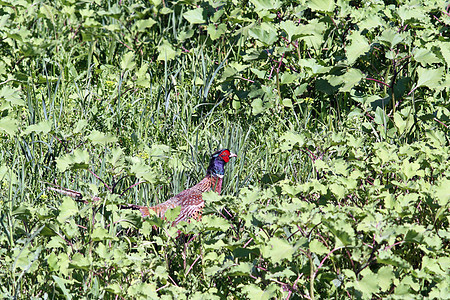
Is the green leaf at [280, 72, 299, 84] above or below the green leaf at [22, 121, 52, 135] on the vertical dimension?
below

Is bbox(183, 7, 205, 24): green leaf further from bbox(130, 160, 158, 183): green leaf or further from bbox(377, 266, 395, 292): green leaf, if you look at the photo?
bbox(377, 266, 395, 292): green leaf

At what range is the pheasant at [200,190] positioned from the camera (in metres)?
4.27

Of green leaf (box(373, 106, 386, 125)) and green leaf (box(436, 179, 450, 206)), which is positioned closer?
green leaf (box(436, 179, 450, 206))

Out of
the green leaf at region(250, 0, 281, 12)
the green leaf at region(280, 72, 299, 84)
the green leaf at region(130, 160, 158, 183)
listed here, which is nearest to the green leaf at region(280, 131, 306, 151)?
the green leaf at region(130, 160, 158, 183)

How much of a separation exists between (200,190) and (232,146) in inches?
18.3

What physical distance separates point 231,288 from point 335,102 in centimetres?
266

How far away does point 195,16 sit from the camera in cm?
562

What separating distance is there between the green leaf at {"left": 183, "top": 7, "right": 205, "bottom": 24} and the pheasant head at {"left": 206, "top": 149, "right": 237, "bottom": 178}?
5.83ft

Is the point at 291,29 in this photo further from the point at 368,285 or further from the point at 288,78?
the point at 368,285

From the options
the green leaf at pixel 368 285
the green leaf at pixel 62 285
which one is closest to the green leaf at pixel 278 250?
the green leaf at pixel 368 285

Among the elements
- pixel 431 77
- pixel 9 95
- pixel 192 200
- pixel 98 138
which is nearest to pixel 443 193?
pixel 431 77

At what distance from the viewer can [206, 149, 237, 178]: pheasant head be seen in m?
4.38

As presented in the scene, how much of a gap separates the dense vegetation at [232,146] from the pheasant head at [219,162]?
0.12 metres

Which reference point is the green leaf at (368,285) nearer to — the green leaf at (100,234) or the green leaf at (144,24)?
the green leaf at (100,234)
